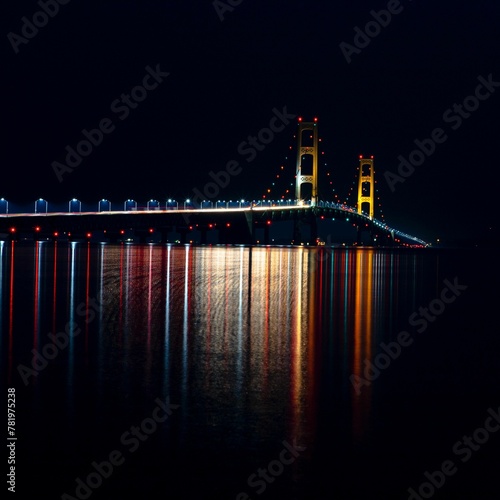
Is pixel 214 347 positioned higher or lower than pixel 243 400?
higher

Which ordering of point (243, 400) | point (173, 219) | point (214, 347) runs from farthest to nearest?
point (173, 219) → point (214, 347) → point (243, 400)

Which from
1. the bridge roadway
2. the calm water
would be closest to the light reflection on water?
the calm water

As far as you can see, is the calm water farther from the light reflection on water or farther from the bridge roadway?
the bridge roadway

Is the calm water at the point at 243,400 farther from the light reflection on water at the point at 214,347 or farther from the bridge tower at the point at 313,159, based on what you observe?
the bridge tower at the point at 313,159

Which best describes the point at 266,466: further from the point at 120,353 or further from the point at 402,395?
the point at 120,353

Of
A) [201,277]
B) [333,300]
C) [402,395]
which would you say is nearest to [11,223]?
[201,277]

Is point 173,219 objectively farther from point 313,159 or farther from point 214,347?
point 214,347

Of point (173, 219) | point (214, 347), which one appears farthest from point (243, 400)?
point (173, 219)

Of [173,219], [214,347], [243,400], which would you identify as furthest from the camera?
[173,219]
